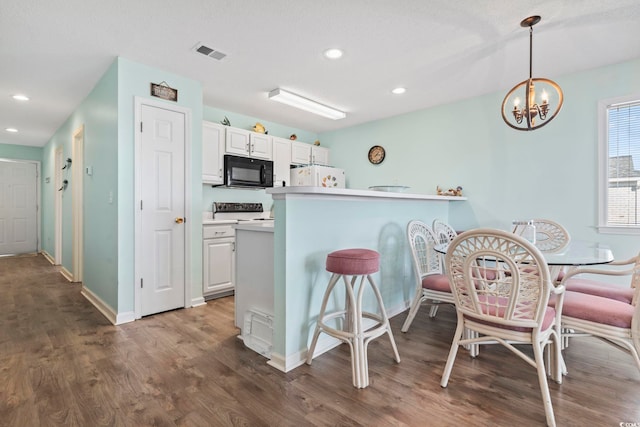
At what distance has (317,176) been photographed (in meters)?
4.74

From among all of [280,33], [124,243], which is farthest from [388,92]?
[124,243]

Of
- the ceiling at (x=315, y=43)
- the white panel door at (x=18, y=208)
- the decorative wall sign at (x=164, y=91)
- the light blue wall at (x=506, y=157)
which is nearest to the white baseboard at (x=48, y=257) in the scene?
the white panel door at (x=18, y=208)

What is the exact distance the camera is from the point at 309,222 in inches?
82.6

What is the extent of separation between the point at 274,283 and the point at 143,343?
121 cm

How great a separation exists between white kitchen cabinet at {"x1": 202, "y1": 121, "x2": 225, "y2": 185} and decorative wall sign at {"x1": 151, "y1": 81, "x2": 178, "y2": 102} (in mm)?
730

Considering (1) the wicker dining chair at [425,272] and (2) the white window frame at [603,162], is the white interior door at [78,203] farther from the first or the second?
(2) the white window frame at [603,162]

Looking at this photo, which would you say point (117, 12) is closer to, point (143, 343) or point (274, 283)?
point (274, 283)

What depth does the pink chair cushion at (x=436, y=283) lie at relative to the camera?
2.38 meters

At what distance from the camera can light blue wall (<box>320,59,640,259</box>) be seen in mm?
3115

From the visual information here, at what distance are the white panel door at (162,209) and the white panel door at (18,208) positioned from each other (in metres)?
5.98

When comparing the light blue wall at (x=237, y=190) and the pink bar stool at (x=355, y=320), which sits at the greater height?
the light blue wall at (x=237, y=190)

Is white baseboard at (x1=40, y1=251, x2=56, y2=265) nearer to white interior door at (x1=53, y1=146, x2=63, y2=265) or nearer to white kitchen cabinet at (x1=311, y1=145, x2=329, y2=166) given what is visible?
white interior door at (x1=53, y1=146, x2=63, y2=265)

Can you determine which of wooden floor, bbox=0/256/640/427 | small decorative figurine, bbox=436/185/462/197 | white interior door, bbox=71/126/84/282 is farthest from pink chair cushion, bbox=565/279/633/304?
white interior door, bbox=71/126/84/282

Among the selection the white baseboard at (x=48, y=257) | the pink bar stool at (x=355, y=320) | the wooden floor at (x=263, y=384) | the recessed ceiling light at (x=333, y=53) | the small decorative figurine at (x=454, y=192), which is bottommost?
the wooden floor at (x=263, y=384)
